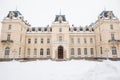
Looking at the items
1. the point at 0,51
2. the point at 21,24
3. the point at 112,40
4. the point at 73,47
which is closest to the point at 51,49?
the point at 73,47

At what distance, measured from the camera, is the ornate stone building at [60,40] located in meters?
30.1

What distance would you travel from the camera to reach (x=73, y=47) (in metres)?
35.6

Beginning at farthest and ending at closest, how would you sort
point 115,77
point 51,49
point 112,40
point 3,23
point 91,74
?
point 51,49, point 3,23, point 112,40, point 91,74, point 115,77

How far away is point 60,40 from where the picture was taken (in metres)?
33.8

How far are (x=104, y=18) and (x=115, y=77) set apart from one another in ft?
88.4

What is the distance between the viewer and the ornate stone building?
1184 inches

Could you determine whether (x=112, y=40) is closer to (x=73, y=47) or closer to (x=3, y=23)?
(x=73, y=47)

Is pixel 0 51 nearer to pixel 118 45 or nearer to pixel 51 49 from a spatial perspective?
pixel 51 49

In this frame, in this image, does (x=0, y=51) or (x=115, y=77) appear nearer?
(x=115, y=77)

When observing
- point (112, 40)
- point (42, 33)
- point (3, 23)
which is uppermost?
point (3, 23)

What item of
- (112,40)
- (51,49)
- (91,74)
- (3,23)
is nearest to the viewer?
(91,74)

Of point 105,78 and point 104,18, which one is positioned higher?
point 104,18

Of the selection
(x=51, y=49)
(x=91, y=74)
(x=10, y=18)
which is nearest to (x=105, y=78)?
(x=91, y=74)

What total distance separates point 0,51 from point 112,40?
2774 cm
